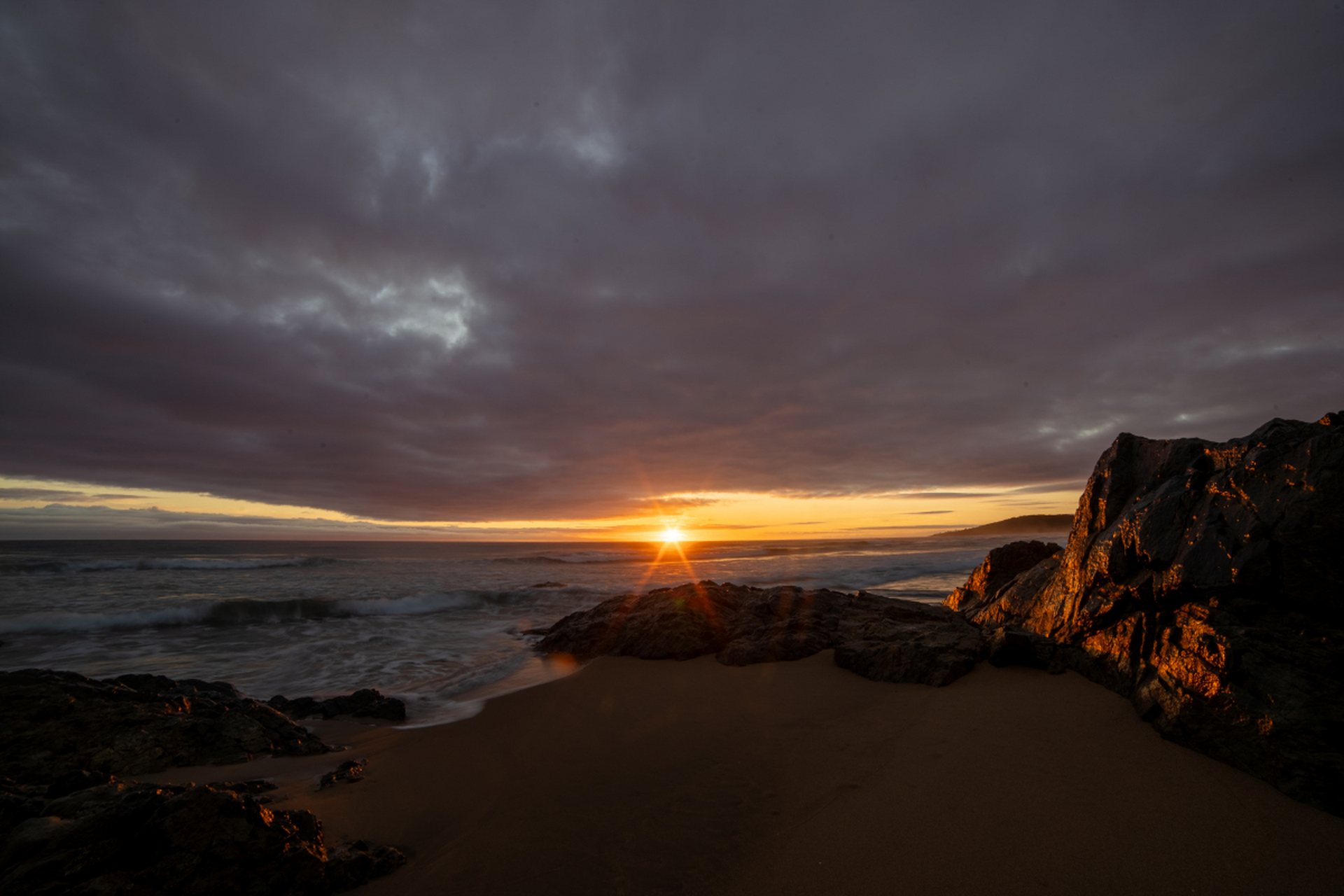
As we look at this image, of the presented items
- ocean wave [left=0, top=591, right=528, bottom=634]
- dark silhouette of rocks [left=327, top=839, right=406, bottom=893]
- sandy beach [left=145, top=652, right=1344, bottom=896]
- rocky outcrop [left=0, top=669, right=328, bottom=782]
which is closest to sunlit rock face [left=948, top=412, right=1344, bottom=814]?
sandy beach [left=145, top=652, right=1344, bottom=896]

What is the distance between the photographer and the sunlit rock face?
10.9 ft

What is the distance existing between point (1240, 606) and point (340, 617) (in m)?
19.3

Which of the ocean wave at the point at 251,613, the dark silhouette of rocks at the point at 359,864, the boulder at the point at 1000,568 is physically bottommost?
the ocean wave at the point at 251,613

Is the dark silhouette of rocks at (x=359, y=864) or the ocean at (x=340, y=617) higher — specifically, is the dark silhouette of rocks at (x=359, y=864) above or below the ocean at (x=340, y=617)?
above

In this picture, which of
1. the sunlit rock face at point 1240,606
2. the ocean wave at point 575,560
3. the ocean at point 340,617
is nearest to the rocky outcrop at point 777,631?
the ocean at point 340,617

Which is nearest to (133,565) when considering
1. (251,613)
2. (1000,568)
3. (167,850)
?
(251,613)

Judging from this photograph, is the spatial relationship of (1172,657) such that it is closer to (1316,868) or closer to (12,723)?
(1316,868)

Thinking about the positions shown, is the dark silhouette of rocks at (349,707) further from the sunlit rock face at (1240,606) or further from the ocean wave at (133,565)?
the ocean wave at (133,565)

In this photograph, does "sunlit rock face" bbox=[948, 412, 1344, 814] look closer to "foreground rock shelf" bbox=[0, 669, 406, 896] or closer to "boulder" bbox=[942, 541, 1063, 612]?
"boulder" bbox=[942, 541, 1063, 612]

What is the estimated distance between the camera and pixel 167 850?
2.72 meters

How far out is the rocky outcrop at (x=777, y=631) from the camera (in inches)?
253

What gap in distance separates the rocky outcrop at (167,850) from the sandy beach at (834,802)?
0.48 meters

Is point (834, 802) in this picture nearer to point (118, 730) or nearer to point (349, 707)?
point (349, 707)

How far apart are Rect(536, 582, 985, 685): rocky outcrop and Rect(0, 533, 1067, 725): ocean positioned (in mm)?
1354
